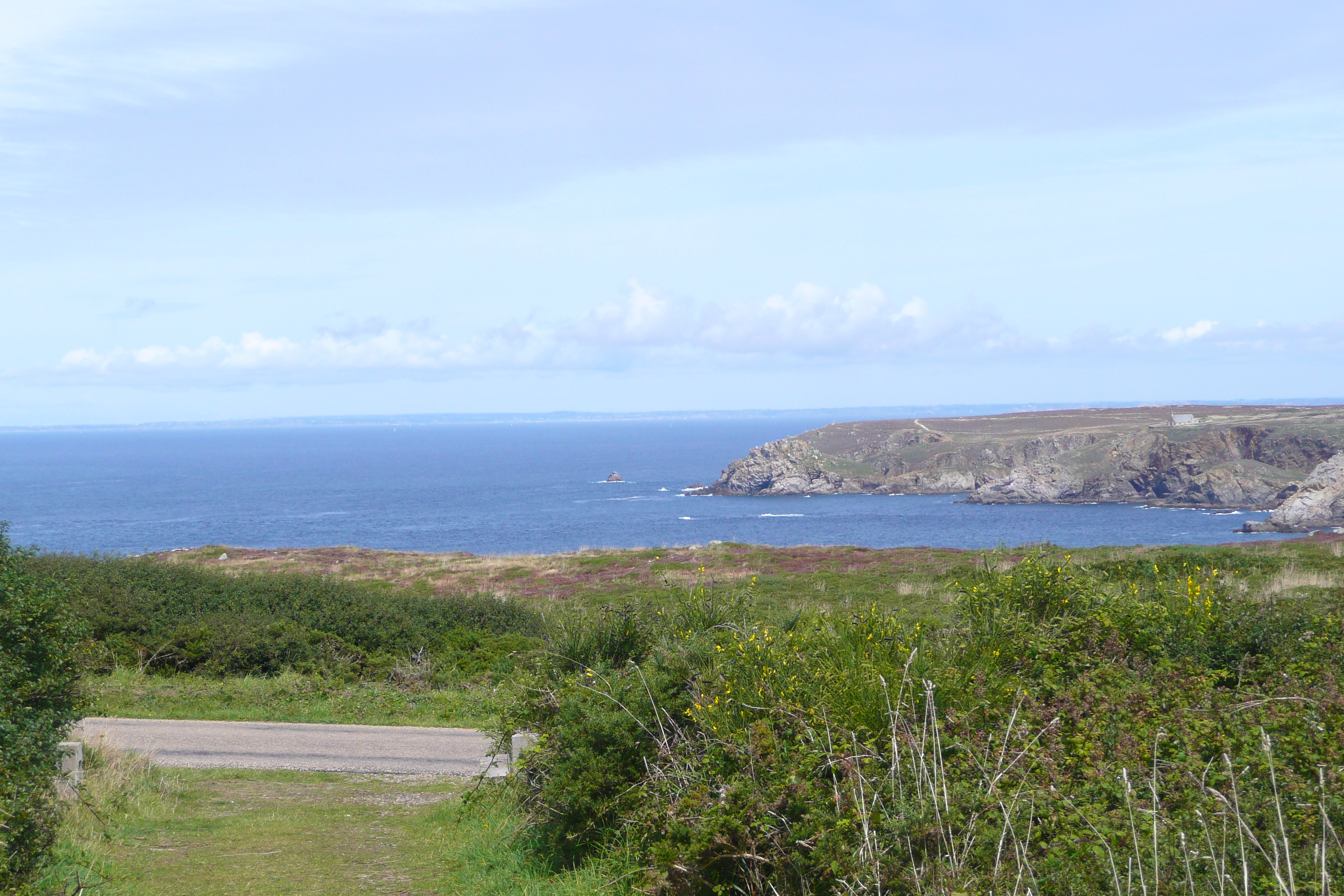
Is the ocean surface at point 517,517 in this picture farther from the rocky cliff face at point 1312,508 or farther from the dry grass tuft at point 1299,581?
the dry grass tuft at point 1299,581

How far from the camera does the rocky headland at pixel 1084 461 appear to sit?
10981cm

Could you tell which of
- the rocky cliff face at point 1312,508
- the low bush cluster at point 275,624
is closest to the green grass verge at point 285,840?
the low bush cluster at point 275,624

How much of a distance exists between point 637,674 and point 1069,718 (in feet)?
10.5

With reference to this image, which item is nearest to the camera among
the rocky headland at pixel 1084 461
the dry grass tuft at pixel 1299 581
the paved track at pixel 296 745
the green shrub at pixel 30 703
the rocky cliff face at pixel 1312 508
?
the green shrub at pixel 30 703

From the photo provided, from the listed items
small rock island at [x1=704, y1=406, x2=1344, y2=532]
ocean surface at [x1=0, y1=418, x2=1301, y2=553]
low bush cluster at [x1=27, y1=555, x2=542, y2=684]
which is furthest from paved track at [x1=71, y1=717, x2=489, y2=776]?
small rock island at [x1=704, y1=406, x2=1344, y2=532]

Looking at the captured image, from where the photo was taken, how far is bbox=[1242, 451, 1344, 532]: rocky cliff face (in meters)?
82.4

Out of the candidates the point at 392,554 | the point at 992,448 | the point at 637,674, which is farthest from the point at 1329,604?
the point at 992,448

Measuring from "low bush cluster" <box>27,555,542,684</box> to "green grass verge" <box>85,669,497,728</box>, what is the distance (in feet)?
2.55

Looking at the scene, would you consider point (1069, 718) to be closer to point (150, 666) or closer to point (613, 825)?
point (613, 825)

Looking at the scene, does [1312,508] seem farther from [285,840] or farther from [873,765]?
Answer: [285,840]

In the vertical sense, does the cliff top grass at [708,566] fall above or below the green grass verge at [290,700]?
below

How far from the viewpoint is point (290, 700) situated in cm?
1636

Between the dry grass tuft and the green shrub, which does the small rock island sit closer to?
the dry grass tuft

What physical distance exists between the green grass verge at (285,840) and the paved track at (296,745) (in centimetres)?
82
